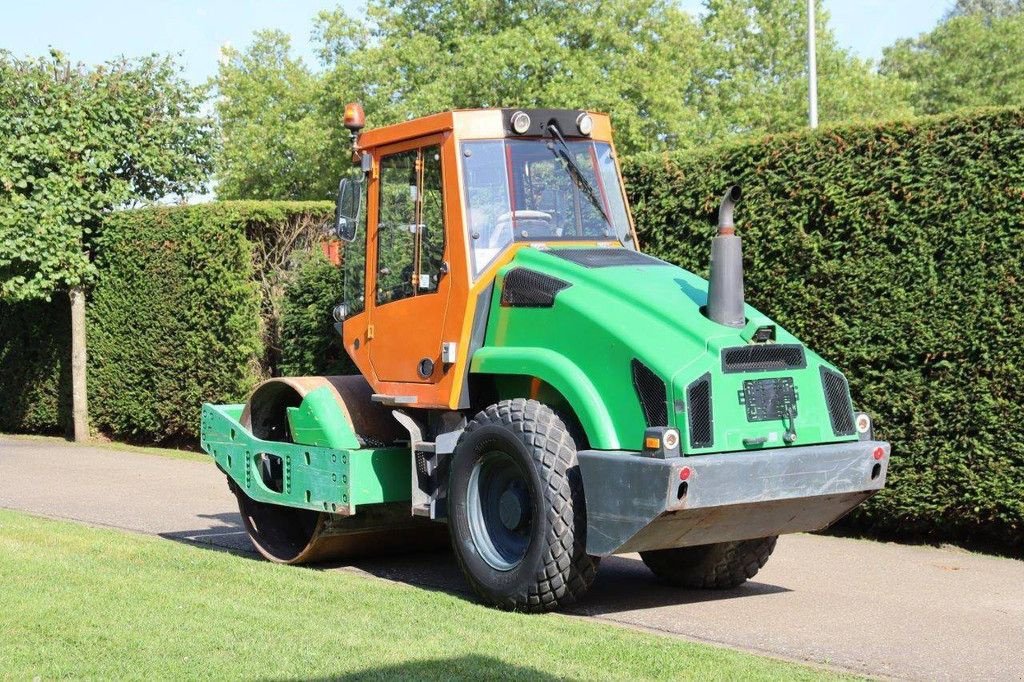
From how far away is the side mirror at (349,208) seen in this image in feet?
29.2

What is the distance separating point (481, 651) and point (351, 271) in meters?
3.43

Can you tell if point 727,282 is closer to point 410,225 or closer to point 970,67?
point 410,225

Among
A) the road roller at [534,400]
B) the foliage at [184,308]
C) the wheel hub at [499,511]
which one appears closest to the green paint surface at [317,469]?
the road roller at [534,400]

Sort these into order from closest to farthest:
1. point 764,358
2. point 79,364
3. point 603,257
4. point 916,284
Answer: point 764,358
point 603,257
point 916,284
point 79,364

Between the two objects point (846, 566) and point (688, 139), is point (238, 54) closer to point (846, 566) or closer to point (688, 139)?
point (688, 139)

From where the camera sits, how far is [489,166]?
27.1ft

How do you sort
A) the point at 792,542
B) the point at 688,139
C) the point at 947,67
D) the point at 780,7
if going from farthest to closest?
1. the point at 947,67
2. the point at 780,7
3. the point at 688,139
4. the point at 792,542

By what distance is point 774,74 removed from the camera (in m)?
39.9

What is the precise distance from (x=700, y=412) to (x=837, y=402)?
105cm

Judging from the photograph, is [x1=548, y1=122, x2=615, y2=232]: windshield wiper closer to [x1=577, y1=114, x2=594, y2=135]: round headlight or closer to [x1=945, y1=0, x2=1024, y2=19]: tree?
[x1=577, y1=114, x2=594, y2=135]: round headlight

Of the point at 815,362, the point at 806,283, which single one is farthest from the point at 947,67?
the point at 815,362

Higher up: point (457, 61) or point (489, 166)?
point (457, 61)

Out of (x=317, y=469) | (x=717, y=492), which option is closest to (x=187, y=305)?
(x=317, y=469)

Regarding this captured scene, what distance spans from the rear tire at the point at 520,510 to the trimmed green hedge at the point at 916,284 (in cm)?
356
